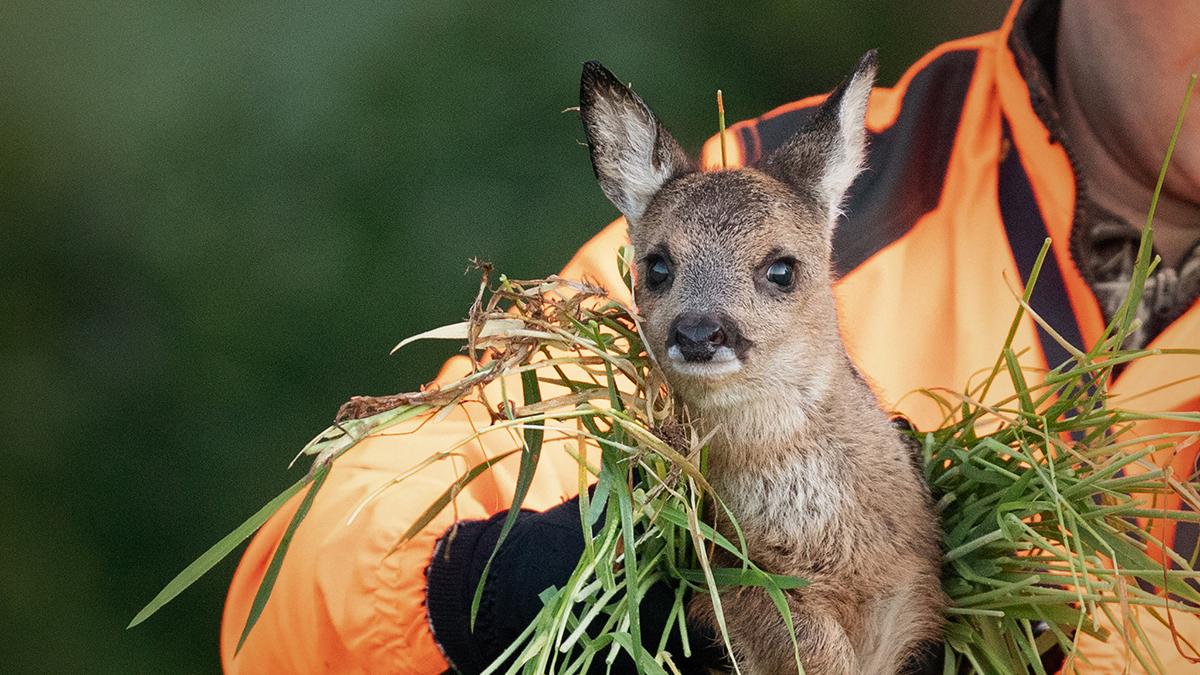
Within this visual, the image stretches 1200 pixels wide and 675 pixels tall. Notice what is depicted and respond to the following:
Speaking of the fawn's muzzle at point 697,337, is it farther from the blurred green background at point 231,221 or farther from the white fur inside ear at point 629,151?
the blurred green background at point 231,221

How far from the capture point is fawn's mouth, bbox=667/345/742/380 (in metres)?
0.82

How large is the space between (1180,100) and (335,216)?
0.91 metres

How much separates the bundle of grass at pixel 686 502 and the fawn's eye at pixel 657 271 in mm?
30

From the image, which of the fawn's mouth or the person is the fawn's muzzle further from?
the person

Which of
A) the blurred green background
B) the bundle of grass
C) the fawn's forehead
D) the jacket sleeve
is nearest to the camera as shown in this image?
the bundle of grass

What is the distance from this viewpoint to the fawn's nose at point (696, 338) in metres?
0.81

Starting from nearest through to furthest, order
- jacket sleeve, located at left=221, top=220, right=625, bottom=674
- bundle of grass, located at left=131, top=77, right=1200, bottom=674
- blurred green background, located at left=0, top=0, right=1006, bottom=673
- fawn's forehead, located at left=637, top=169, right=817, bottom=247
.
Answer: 1. bundle of grass, located at left=131, top=77, right=1200, bottom=674
2. fawn's forehead, located at left=637, top=169, right=817, bottom=247
3. jacket sleeve, located at left=221, top=220, right=625, bottom=674
4. blurred green background, located at left=0, top=0, right=1006, bottom=673

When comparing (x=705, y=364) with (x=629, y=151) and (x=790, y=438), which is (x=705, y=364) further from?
(x=629, y=151)

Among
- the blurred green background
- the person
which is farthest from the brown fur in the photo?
the blurred green background

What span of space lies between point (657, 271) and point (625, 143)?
0.39 feet

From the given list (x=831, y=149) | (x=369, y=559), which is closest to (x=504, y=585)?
(x=369, y=559)

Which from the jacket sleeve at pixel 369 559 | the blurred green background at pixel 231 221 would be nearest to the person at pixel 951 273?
the jacket sleeve at pixel 369 559

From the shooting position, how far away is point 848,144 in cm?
98

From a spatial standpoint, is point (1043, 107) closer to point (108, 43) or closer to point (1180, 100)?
point (1180, 100)
